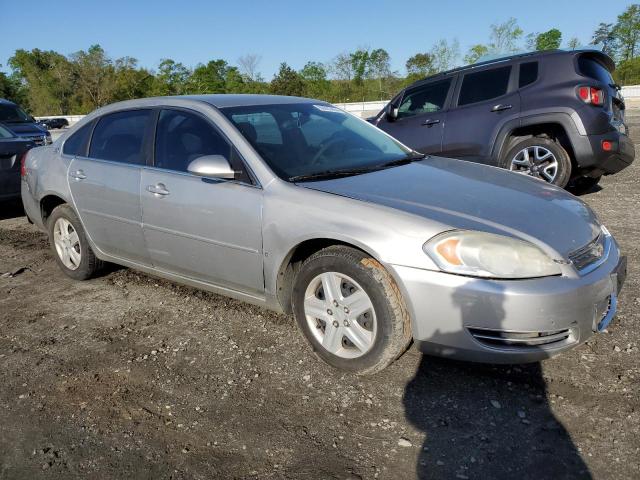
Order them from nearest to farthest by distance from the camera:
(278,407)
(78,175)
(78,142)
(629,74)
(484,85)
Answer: (278,407) < (78,175) < (78,142) < (484,85) < (629,74)

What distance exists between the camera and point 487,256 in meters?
2.61

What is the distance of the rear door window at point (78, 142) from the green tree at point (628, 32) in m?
65.0

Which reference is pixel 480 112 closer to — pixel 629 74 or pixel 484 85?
pixel 484 85

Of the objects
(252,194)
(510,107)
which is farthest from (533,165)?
(252,194)

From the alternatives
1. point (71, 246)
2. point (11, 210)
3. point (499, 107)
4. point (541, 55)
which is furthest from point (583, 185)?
point (11, 210)

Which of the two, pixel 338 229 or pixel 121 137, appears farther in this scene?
pixel 121 137

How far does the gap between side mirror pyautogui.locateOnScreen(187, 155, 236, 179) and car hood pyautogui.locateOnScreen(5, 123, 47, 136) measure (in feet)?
35.4

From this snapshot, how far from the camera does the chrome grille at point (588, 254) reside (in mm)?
2730

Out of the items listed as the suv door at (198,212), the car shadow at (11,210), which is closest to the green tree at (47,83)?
the car shadow at (11,210)

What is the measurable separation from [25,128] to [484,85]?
1057cm

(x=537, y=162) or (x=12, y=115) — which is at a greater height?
(x=12, y=115)

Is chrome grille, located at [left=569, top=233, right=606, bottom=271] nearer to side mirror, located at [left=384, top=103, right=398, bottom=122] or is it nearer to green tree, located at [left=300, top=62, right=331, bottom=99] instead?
side mirror, located at [left=384, top=103, right=398, bottom=122]

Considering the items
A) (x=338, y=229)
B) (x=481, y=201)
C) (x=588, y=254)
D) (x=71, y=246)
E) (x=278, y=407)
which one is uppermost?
(x=481, y=201)

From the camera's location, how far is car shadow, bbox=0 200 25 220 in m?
7.75
